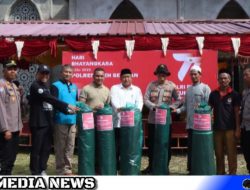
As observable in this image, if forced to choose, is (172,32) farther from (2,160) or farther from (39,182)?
(39,182)

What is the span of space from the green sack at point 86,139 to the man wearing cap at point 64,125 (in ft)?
1.56

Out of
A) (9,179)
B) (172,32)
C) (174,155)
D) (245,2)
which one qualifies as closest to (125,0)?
(245,2)

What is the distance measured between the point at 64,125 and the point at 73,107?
59cm

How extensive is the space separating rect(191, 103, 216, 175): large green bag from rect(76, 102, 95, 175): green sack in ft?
4.49

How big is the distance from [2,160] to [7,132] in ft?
A: 1.39

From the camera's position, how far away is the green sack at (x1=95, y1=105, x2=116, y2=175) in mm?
5004

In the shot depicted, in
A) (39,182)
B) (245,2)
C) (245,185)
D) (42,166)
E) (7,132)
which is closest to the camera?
(245,185)

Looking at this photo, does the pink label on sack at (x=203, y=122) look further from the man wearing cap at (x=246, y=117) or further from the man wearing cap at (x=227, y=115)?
the man wearing cap at (x=246, y=117)

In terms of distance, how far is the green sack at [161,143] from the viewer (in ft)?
17.6

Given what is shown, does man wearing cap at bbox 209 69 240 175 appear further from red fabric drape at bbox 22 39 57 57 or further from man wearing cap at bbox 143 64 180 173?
red fabric drape at bbox 22 39 57 57

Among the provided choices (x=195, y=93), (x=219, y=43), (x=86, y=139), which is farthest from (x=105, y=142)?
(x=219, y=43)

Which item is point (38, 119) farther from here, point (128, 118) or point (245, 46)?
point (245, 46)

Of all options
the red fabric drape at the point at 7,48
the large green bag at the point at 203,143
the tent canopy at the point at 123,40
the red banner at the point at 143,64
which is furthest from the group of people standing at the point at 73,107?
the red fabric drape at the point at 7,48

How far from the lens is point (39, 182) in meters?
2.11
